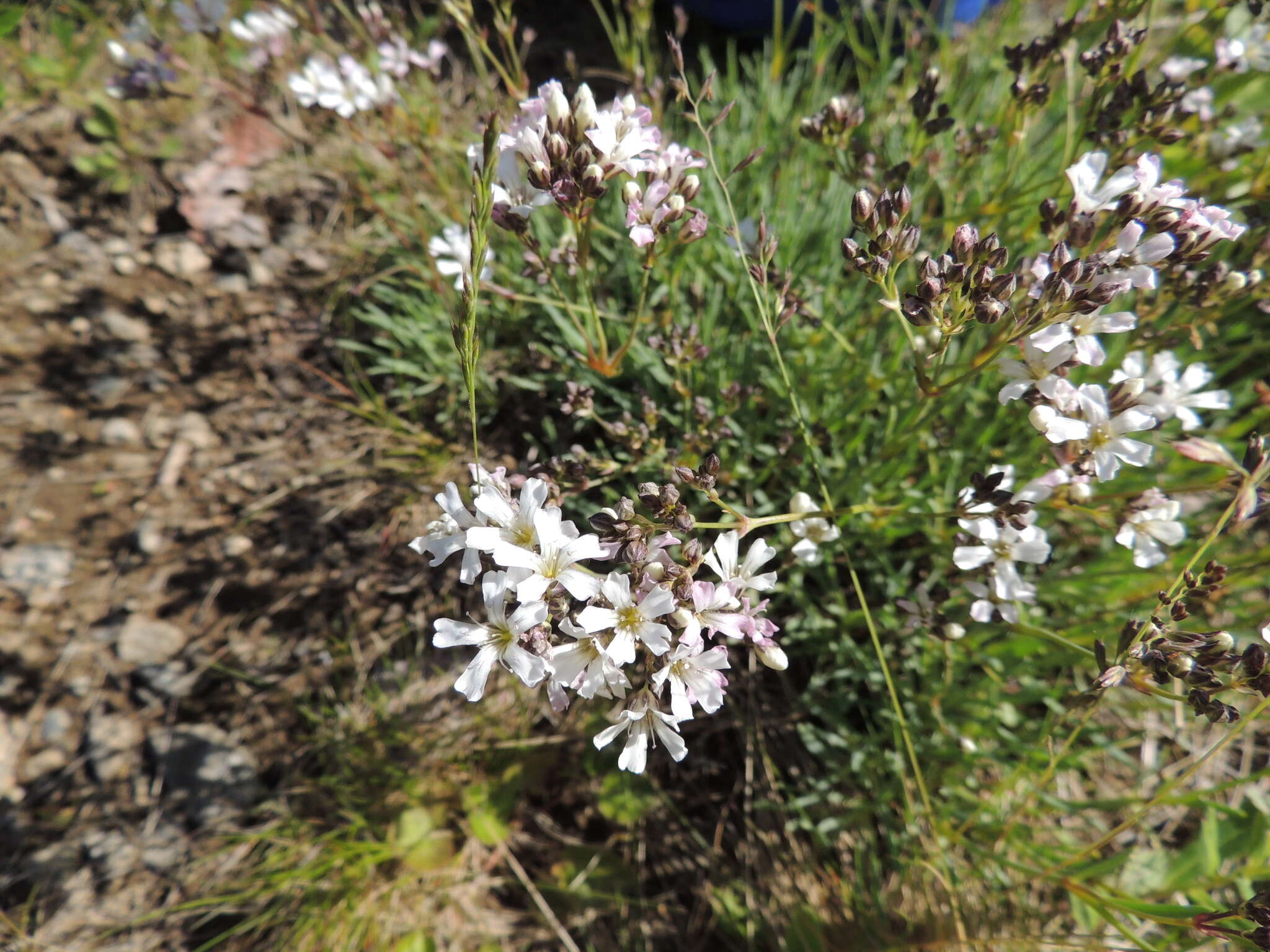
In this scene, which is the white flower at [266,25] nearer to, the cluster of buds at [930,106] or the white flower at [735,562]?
the cluster of buds at [930,106]

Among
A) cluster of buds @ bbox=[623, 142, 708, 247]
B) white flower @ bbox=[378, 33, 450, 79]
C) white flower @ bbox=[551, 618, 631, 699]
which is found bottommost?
white flower @ bbox=[551, 618, 631, 699]

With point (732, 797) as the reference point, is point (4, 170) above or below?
above

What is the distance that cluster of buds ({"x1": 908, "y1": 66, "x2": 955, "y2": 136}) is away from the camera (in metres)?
2.38

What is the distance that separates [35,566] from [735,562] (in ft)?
11.2

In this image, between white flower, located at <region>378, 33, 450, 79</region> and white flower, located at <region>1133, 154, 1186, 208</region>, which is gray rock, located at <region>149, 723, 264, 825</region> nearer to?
white flower, located at <region>378, 33, 450, 79</region>

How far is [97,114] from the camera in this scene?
4.30m

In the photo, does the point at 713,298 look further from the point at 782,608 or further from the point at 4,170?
the point at 4,170

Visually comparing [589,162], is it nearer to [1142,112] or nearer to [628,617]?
[628,617]

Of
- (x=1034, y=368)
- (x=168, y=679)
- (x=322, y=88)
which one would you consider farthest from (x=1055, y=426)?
(x=168, y=679)

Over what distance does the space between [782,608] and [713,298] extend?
1.34 meters

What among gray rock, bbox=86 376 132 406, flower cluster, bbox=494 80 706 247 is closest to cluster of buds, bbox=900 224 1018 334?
flower cluster, bbox=494 80 706 247

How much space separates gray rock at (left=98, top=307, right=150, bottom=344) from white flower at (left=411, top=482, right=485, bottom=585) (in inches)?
121

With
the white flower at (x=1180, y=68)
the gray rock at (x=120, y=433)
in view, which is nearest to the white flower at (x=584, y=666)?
the white flower at (x=1180, y=68)

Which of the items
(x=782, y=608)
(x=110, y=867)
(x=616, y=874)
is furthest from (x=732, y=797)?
(x=110, y=867)
